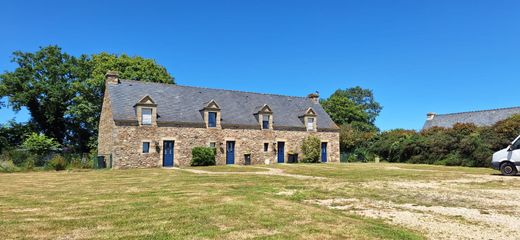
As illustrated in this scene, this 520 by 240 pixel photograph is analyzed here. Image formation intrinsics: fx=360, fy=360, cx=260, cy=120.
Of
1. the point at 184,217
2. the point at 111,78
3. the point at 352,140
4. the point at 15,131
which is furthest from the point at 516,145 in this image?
the point at 15,131

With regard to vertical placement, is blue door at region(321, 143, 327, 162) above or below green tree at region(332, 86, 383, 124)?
below

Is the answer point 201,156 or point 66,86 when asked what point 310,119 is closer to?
point 201,156

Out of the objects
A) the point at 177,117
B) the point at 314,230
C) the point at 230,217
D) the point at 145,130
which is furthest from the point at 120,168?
the point at 314,230

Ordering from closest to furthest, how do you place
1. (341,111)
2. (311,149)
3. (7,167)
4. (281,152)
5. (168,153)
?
1. (7,167)
2. (168,153)
3. (281,152)
4. (311,149)
5. (341,111)

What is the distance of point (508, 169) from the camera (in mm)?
17391

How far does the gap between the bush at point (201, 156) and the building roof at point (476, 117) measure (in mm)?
30832

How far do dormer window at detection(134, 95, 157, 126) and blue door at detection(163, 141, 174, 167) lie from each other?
6.21 feet

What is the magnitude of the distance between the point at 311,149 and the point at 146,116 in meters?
14.3

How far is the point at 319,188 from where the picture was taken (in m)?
11.9

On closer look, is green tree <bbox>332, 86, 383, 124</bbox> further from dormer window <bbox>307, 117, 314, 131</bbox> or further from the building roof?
dormer window <bbox>307, 117, 314, 131</bbox>

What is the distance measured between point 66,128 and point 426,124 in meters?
44.2

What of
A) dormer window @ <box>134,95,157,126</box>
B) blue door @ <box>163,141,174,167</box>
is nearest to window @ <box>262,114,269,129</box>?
blue door @ <box>163,141,174,167</box>

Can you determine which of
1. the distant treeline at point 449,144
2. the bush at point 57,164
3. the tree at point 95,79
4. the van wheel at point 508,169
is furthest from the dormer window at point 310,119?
the bush at point 57,164

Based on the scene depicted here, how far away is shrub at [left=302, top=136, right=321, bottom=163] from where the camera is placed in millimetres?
31594
